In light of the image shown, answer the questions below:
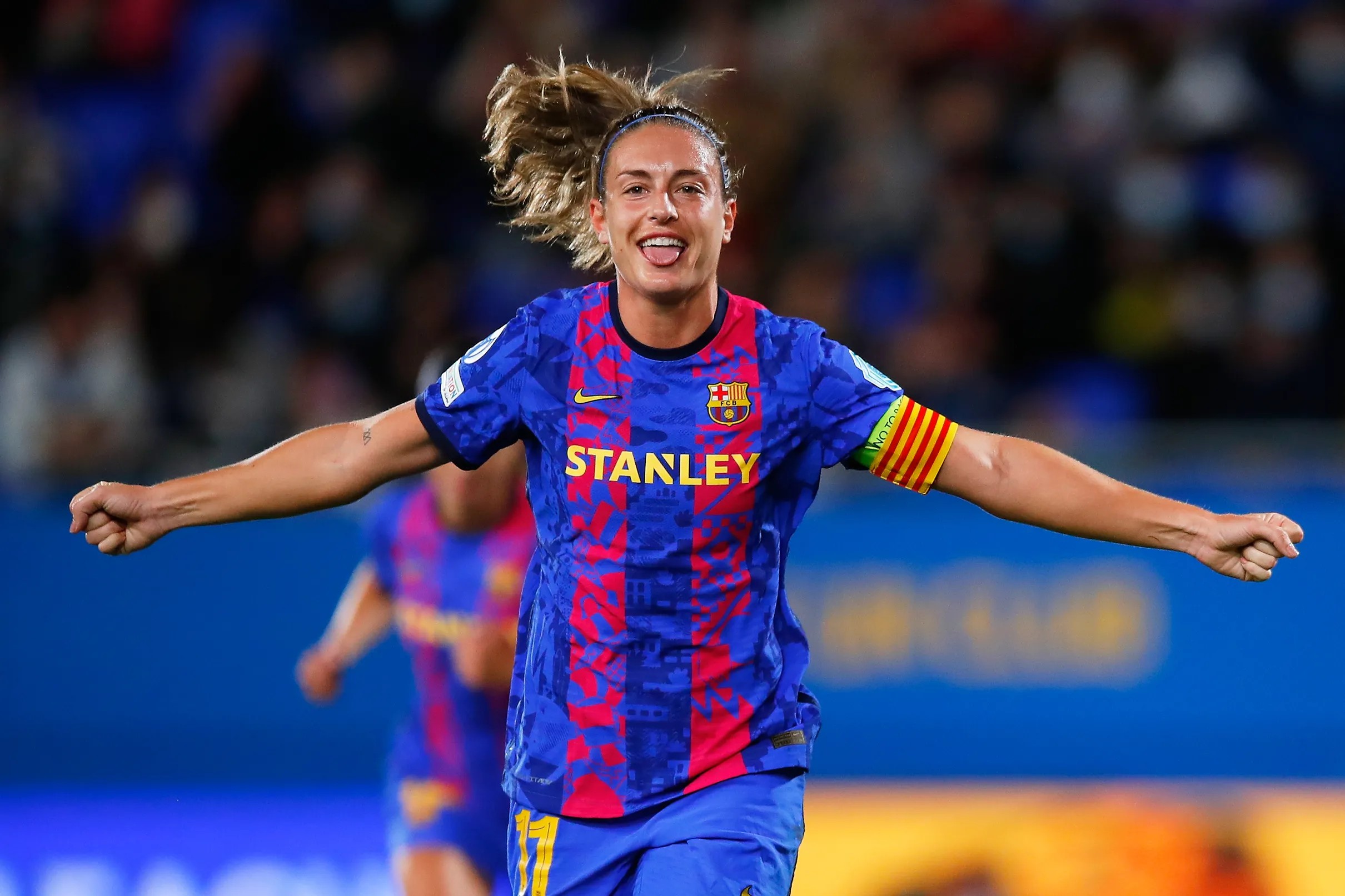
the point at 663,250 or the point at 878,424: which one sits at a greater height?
the point at 663,250

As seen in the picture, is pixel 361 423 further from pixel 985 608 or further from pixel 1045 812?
pixel 985 608

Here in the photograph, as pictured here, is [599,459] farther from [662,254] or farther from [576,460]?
[662,254]

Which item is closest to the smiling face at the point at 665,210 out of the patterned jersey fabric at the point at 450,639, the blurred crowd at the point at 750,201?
the patterned jersey fabric at the point at 450,639

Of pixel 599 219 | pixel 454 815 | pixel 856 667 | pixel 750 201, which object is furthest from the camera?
pixel 750 201

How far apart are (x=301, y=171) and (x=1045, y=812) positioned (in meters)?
6.43

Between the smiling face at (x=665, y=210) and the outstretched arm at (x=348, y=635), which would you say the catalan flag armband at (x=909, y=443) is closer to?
the smiling face at (x=665, y=210)

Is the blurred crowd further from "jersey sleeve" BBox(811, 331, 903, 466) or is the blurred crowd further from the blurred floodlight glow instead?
"jersey sleeve" BBox(811, 331, 903, 466)

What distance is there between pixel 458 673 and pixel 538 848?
1.74 metres

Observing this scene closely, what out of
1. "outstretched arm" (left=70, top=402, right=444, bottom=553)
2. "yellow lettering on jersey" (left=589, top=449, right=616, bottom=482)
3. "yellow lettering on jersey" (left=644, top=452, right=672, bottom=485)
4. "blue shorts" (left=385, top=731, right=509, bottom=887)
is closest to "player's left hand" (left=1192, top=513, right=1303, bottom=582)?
"yellow lettering on jersey" (left=644, top=452, right=672, bottom=485)

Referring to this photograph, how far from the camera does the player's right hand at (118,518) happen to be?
396cm

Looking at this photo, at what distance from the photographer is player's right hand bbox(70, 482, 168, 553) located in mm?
3961

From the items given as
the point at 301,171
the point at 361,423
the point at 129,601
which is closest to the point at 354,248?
the point at 301,171

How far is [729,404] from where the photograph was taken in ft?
12.8

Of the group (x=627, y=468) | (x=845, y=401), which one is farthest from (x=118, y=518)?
(x=845, y=401)
